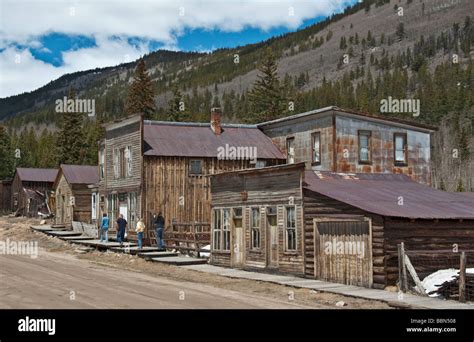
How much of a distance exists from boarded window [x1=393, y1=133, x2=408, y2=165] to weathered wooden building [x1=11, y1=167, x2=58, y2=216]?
4453 cm

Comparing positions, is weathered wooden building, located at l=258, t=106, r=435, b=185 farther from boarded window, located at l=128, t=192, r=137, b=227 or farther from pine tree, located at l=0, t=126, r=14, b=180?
pine tree, located at l=0, t=126, r=14, b=180

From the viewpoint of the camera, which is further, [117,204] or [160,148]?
[117,204]

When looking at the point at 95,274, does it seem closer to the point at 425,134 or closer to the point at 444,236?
the point at 444,236

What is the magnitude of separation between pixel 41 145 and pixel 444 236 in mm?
132696

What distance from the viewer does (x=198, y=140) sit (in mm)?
40906

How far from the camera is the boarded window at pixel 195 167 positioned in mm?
39188

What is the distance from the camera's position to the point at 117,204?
42.1 metres

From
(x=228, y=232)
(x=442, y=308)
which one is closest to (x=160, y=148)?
(x=228, y=232)

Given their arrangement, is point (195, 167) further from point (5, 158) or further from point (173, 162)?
point (5, 158)

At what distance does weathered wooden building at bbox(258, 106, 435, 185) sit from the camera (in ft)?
117

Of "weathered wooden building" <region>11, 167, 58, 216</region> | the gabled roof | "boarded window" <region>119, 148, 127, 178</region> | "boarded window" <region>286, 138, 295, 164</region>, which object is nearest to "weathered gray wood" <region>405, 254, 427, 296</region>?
the gabled roof

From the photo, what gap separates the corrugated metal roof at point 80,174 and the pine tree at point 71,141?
25691 millimetres

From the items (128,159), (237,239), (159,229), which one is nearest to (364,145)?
(237,239)

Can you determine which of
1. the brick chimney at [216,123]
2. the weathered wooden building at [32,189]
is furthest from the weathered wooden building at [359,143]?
the weathered wooden building at [32,189]
